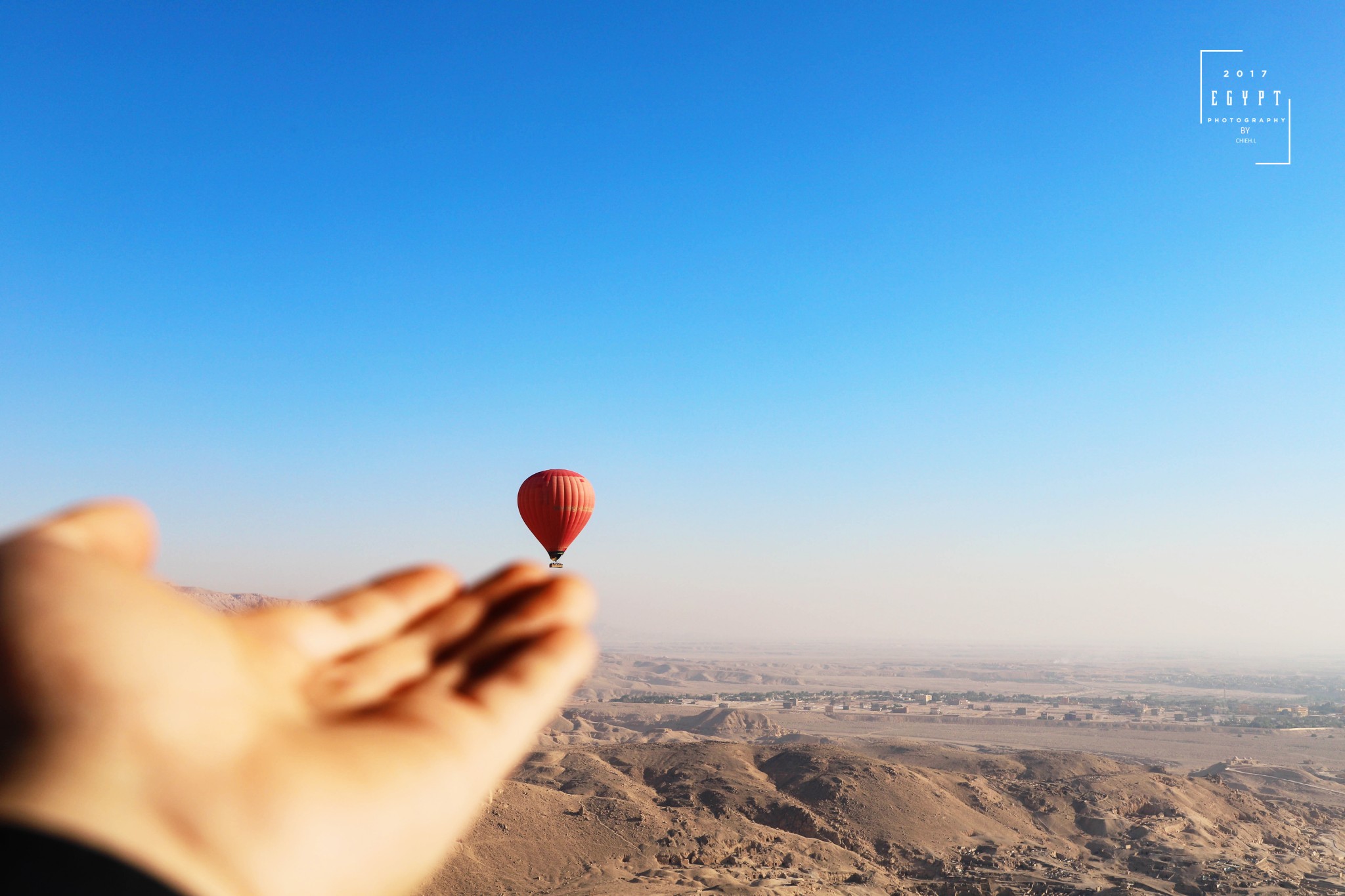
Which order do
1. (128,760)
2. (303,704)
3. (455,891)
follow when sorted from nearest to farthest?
(128,760) → (303,704) → (455,891)

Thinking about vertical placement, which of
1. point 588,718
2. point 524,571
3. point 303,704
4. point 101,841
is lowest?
point 588,718

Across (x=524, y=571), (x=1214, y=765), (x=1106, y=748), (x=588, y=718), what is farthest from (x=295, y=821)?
(x=588, y=718)

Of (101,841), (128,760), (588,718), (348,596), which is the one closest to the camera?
(101,841)

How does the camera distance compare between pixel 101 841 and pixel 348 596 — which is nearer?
pixel 101 841

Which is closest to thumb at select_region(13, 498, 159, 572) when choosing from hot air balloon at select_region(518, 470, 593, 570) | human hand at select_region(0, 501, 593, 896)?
human hand at select_region(0, 501, 593, 896)

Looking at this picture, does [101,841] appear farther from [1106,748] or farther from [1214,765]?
[1106,748]

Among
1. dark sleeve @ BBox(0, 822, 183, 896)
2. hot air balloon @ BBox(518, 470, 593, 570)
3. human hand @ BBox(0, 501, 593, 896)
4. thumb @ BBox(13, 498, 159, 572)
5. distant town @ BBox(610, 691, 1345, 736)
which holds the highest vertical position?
hot air balloon @ BBox(518, 470, 593, 570)

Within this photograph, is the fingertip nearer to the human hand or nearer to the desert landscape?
the human hand

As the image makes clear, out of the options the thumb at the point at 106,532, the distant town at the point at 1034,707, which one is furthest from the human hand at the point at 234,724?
the distant town at the point at 1034,707
